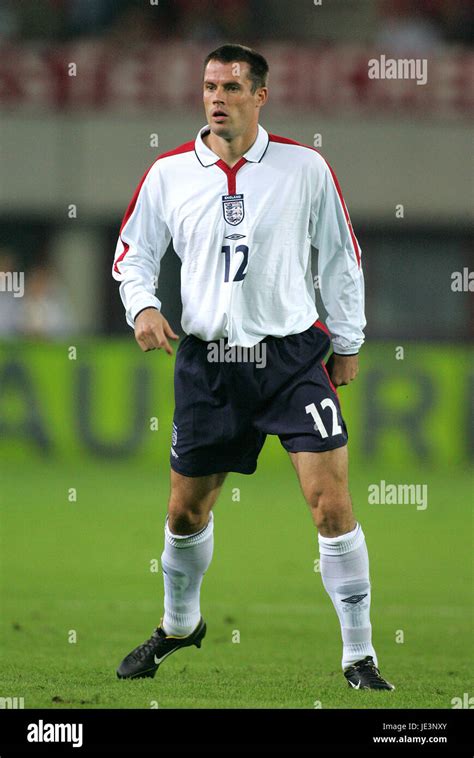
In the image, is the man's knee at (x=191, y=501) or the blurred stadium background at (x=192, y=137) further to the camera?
the blurred stadium background at (x=192, y=137)

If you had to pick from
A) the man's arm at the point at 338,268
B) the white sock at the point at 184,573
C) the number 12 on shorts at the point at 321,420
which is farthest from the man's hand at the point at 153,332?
the white sock at the point at 184,573

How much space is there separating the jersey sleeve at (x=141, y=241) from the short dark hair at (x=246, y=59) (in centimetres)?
58

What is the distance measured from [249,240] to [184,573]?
1.54 meters

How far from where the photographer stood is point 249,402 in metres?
5.92

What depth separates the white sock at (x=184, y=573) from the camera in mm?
6277

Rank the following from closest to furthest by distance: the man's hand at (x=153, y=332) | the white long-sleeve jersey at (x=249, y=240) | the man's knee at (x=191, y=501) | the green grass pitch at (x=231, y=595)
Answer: the man's hand at (x=153, y=332) < the white long-sleeve jersey at (x=249, y=240) < the green grass pitch at (x=231, y=595) < the man's knee at (x=191, y=501)

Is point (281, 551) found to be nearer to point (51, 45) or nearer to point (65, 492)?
point (65, 492)

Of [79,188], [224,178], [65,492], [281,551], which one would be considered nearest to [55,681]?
[224,178]

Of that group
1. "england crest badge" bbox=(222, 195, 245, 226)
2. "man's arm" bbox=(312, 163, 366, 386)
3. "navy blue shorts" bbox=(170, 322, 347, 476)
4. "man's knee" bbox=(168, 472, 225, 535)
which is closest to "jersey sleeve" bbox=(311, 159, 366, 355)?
"man's arm" bbox=(312, 163, 366, 386)

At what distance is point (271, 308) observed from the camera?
5.91 m

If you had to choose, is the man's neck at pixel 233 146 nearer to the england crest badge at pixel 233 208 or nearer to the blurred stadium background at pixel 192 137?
the england crest badge at pixel 233 208

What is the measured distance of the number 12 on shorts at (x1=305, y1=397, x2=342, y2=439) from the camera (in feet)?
18.9

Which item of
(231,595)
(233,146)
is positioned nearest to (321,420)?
(233,146)

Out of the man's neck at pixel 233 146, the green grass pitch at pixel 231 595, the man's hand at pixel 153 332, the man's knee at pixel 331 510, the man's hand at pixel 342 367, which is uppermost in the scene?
the man's neck at pixel 233 146
